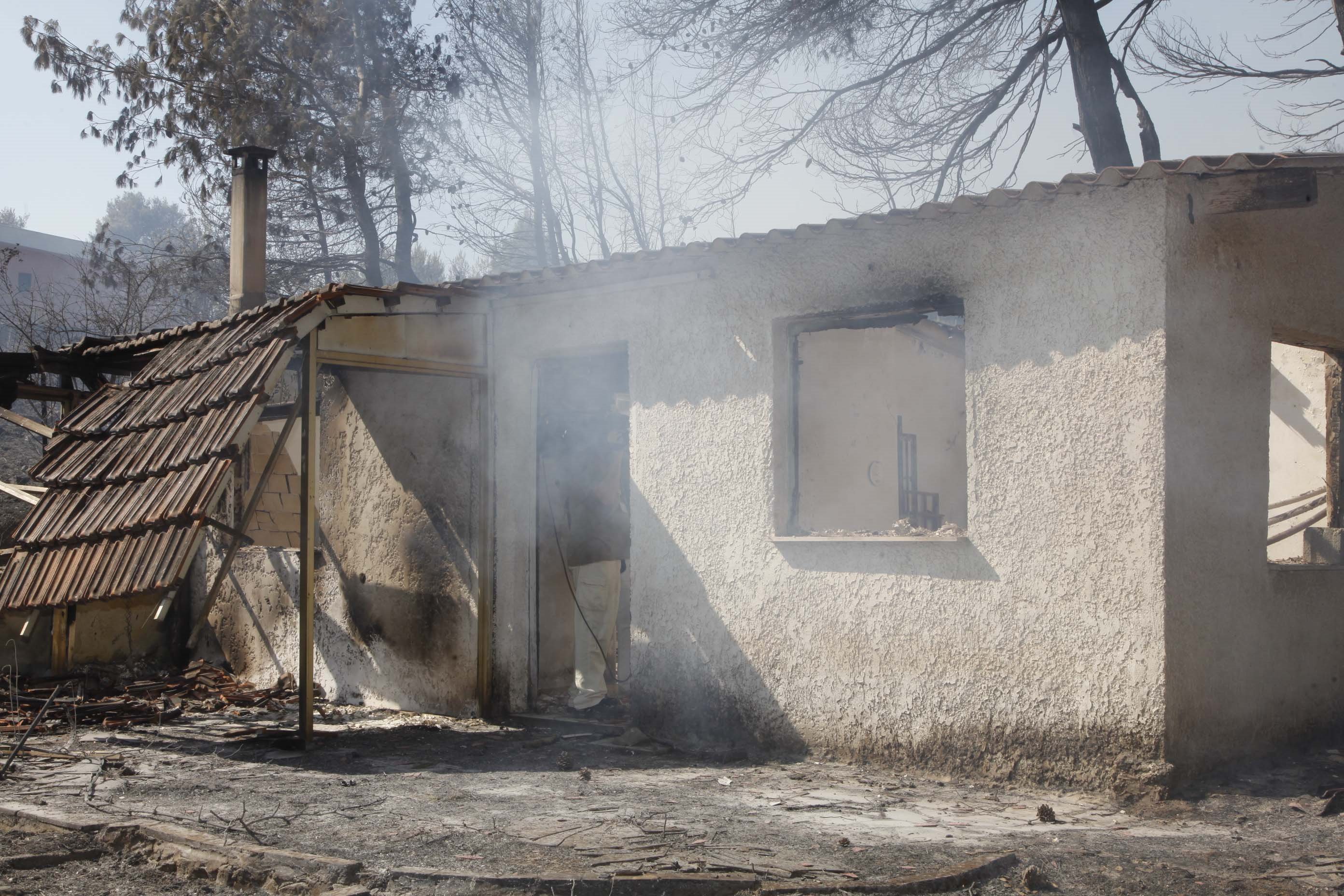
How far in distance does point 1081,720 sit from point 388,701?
17.5 feet

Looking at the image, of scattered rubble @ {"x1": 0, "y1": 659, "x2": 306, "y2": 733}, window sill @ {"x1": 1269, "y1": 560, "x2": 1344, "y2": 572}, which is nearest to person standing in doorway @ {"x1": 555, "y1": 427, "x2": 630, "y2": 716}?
scattered rubble @ {"x1": 0, "y1": 659, "x2": 306, "y2": 733}

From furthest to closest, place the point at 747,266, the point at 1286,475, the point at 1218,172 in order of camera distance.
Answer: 1. the point at 1286,475
2. the point at 747,266
3. the point at 1218,172

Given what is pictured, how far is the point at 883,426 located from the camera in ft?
48.3

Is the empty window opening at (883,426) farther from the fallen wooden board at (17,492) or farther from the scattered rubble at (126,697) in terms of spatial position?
the fallen wooden board at (17,492)

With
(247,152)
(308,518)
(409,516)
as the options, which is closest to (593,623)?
(409,516)

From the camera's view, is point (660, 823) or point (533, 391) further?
point (533, 391)

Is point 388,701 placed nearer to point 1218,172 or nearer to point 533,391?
point 533,391

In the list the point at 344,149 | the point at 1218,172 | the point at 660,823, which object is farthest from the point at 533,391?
the point at 344,149

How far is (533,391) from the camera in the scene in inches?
346

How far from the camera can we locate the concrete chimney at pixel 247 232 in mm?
10289

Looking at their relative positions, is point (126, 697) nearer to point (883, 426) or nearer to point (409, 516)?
point (409, 516)

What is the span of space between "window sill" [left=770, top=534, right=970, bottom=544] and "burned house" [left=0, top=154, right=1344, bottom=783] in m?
0.03

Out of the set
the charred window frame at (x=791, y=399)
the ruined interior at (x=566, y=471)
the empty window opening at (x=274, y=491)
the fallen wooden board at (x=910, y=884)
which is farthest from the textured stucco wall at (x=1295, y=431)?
the empty window opening at (x=274, y=491)

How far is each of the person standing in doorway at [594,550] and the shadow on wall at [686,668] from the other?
3.10 feet
